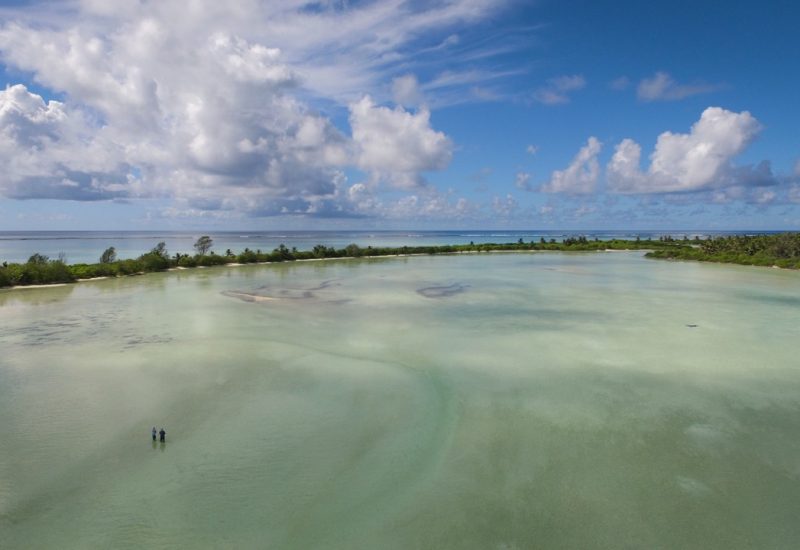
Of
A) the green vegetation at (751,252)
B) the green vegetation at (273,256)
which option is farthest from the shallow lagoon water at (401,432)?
the green vegetation at (751,252)

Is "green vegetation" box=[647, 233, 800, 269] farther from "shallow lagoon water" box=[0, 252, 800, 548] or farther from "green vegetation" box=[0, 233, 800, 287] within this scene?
"shallow lagoon water" box=[0, 252, 800, 548]

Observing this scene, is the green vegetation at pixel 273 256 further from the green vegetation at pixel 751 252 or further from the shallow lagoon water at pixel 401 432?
the shallow lagoon water at pixel 401 432

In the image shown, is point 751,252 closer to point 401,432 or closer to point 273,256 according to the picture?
point 273,256

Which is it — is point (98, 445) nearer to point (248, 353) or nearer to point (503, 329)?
point (248, 353)

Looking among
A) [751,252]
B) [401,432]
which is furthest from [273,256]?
[751,252]

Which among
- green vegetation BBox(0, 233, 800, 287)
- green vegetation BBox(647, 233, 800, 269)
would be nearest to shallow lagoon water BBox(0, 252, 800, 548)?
green vegetation BBox(0, 233, 800, 287)

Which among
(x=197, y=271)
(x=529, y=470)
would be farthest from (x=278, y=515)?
(x=197, y=271)
